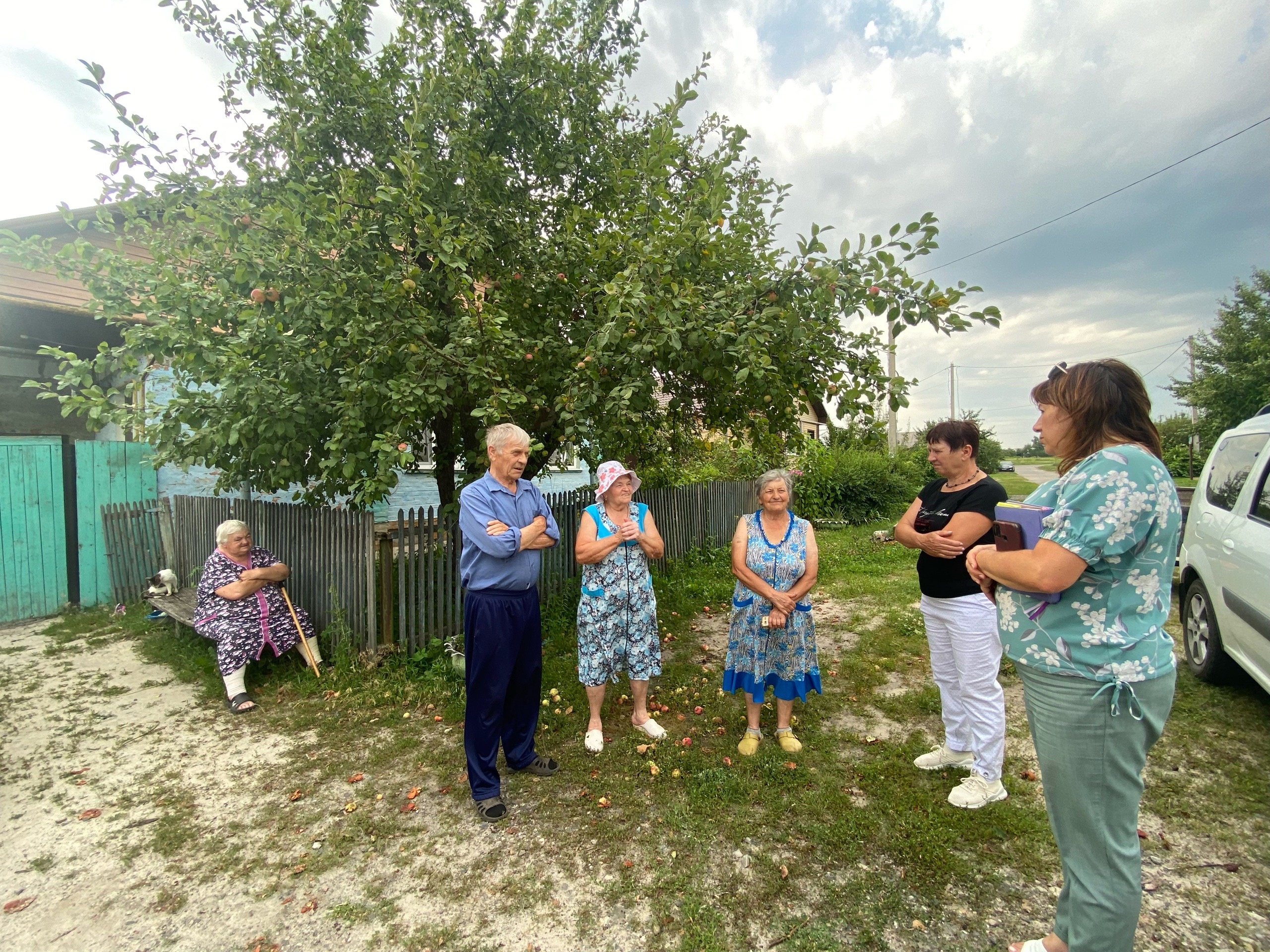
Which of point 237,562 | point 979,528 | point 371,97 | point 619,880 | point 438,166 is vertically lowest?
point 619,880

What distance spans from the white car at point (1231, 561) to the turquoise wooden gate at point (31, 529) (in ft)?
36.2

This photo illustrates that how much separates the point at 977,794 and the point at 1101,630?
6.03 ft

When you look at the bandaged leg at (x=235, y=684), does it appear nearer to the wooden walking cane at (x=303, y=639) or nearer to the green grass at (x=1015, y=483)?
the wooden walking cane at (x=303, y=639)

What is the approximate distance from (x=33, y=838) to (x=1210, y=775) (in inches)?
251

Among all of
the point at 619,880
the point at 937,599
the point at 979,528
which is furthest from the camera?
the point at 937,599

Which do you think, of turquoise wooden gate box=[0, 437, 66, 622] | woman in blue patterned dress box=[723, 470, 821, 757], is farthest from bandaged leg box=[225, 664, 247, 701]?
turquoise wooden gate box=[0, 437, 66, 622]

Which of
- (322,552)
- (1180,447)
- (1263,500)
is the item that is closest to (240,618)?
(322,552)

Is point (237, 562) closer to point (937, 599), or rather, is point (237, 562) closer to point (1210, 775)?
point (937, 599)

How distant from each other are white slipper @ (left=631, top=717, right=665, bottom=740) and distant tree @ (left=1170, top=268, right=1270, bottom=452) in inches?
903

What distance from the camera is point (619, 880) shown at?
2662 mm

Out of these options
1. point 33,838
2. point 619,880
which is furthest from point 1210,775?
point 33,838

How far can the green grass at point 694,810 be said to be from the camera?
2514 mm

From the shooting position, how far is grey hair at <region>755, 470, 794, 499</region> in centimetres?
363

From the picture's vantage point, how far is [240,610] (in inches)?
187
